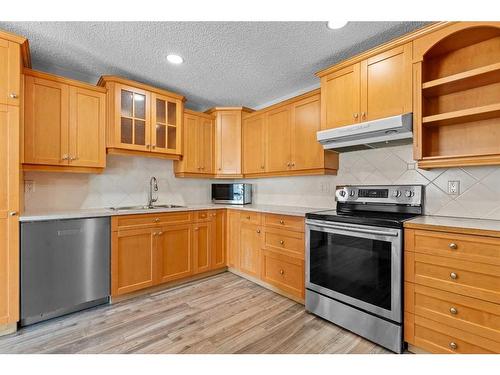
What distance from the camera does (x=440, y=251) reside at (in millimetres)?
1530

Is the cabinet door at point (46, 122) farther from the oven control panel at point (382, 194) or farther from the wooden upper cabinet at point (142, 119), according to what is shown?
the oven control panel at point (382, 194)

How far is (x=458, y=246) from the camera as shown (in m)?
1.47

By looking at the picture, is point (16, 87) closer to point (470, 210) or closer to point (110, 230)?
point (110, 230)

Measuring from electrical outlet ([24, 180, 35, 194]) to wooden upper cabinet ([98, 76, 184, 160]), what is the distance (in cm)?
76

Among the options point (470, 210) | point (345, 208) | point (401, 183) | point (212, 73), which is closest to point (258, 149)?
point (212, 73)

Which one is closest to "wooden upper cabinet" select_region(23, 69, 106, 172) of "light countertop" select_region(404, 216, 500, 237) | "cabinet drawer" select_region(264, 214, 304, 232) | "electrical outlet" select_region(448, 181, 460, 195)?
"cabinet drawer" select_region(264, 214, 304, 232)

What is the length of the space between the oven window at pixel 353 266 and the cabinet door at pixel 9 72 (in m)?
2.63

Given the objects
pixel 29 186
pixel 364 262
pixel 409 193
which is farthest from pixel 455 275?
pixel 29 186

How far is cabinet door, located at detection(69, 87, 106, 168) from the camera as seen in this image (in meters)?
2.41

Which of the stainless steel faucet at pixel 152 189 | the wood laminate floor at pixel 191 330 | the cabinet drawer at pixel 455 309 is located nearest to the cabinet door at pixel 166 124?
the stainless steel faucet at pixel 152 189

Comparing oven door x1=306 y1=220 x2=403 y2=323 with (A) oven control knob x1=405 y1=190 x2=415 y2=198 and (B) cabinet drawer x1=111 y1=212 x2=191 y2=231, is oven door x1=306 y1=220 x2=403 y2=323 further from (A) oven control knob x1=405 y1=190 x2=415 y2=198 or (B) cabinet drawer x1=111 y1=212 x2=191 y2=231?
(B) cabinet drawer x1=111 y1=212 x2=191 y2=231

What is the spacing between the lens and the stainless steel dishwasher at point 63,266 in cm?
194

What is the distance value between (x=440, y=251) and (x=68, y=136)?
321 cm

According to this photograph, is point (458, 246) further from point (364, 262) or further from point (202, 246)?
point (202, 246)
